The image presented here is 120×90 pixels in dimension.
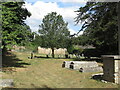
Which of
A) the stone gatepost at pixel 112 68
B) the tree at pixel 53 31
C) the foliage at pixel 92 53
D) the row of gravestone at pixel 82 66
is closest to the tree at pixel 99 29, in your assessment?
the foliage at pixel 92 53

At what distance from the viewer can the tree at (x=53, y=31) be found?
28531 mm

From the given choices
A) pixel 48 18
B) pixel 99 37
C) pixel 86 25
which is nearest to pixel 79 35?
pixel 86 25

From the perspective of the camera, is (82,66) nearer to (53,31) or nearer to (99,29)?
(99,29)

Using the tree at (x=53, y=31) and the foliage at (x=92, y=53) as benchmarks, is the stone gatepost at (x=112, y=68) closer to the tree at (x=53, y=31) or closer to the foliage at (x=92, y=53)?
the foliage at (x=92, y=53)

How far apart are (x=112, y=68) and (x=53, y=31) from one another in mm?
21805

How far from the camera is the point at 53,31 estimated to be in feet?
96.6

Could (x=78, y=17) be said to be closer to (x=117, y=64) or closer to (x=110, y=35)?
(x=110, y=35)

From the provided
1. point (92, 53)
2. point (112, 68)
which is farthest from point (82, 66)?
point (92, 53)

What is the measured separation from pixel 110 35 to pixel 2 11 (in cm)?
1243

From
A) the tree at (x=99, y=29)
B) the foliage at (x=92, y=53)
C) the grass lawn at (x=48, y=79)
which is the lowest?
the grass lawn at (x=48, y=79)

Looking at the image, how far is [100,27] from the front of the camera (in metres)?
19.7

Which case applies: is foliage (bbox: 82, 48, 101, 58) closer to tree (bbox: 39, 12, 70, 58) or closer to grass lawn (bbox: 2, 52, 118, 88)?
tree (bbox: 39, 12, 70, 58)

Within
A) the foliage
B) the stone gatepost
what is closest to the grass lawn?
the stone gatepost

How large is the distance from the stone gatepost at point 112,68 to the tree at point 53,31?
1963cm
